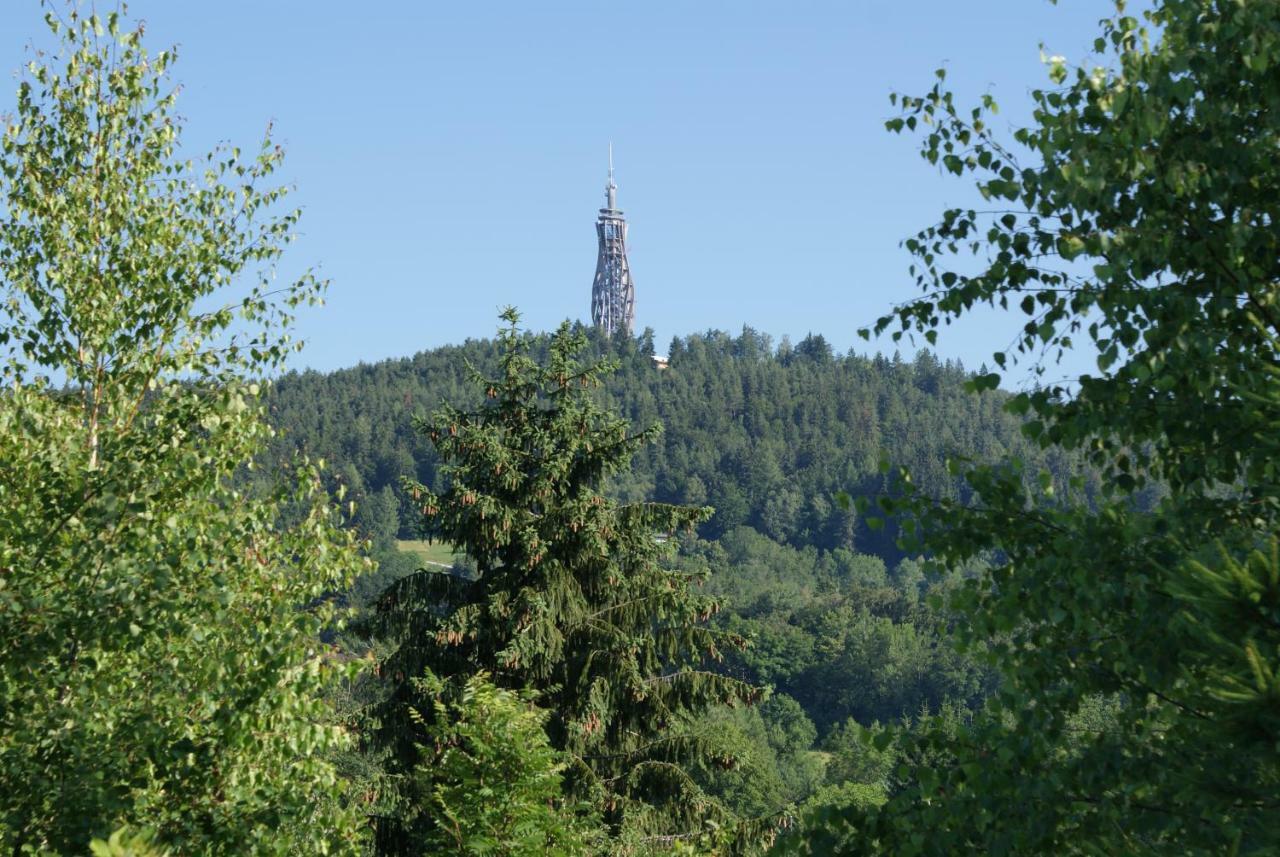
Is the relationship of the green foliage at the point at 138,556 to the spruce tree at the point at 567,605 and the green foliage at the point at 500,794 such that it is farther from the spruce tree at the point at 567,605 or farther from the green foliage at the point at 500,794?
the spruce tree at the point at 567,605

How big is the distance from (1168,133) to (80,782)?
23.9 ft

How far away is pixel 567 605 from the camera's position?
2239 centimetres

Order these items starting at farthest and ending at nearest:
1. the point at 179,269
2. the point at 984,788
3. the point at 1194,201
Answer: the point at 179,269 < the point at 1194,201 < the point at 984,788

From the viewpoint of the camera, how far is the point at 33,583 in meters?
9.20

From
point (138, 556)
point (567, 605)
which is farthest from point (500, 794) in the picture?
point (567, 605)

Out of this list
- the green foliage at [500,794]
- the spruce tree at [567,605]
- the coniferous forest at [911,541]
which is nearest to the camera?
the coniferous forest at [911,541]

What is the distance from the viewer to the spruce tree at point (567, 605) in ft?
70.1

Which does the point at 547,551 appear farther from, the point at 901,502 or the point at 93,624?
the point at 901,502

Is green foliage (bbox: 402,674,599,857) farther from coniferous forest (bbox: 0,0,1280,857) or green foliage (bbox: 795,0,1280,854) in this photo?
green foliage (bbox: 795,0,1280,854)

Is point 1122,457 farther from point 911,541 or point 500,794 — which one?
point 500,794

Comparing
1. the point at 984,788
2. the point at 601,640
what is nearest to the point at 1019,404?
the point at 984,788

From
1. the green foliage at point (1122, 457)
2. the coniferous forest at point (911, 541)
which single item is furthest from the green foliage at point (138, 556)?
the green foliage at point (1122, 457)

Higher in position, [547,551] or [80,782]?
[547,551]

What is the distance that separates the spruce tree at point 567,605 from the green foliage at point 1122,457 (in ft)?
43.8
